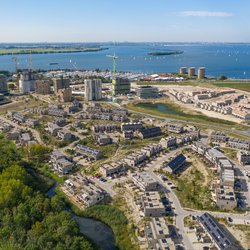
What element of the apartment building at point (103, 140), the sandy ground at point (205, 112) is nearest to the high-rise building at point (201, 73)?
the sandy ground at point (205, 112)

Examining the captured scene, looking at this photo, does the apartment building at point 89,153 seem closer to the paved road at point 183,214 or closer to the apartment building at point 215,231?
the paved road at point 183,214

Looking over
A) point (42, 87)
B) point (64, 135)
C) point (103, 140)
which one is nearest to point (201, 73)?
point (42, 87)

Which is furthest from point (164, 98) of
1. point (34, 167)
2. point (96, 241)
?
point (96, 241)

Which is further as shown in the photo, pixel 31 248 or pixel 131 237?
pixel 131 237

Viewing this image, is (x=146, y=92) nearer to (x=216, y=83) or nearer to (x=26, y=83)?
(x=216, y=83)

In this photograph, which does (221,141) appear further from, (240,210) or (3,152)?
(3,152)

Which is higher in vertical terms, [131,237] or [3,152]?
[3,152]
